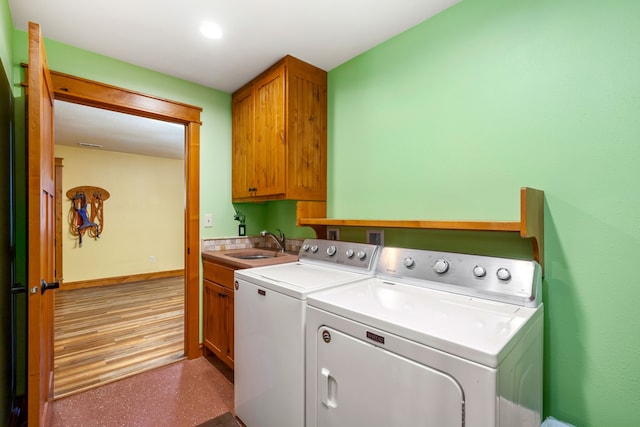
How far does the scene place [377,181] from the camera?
76.0 inches

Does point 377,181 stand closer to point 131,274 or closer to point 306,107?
point 306,107

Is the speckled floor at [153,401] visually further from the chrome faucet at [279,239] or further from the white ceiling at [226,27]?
the white ceiling at [226,27]

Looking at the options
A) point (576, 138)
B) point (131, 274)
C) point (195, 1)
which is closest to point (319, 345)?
point (576, 138)

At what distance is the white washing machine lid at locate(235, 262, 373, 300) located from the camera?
4.33ft

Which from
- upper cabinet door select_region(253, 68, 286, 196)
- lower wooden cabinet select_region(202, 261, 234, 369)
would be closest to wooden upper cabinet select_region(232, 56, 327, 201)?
upper cabinet door select_region(253, 68, 286, 196)

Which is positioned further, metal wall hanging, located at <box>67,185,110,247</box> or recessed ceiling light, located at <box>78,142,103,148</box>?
metal wall hanging, located at <box>67,185,110,247</box>

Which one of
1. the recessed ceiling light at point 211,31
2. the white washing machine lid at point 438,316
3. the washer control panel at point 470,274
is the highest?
the recessed ceiling light at point 211,31

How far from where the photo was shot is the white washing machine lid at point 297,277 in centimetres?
132

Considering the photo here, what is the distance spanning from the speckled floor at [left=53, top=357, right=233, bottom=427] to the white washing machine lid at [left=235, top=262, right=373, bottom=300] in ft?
2.93

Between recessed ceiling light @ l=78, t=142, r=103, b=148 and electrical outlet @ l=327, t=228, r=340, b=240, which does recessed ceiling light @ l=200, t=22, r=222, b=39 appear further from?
recessed ceiling light @ l=78, t=142, r=103, b=148

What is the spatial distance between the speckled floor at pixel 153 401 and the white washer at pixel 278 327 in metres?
0.30

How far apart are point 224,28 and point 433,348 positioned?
1959 millimetres

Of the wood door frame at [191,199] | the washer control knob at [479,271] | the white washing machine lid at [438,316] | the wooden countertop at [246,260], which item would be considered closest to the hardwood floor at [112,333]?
the wood door frame at [191,199]

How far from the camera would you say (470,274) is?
126cm
